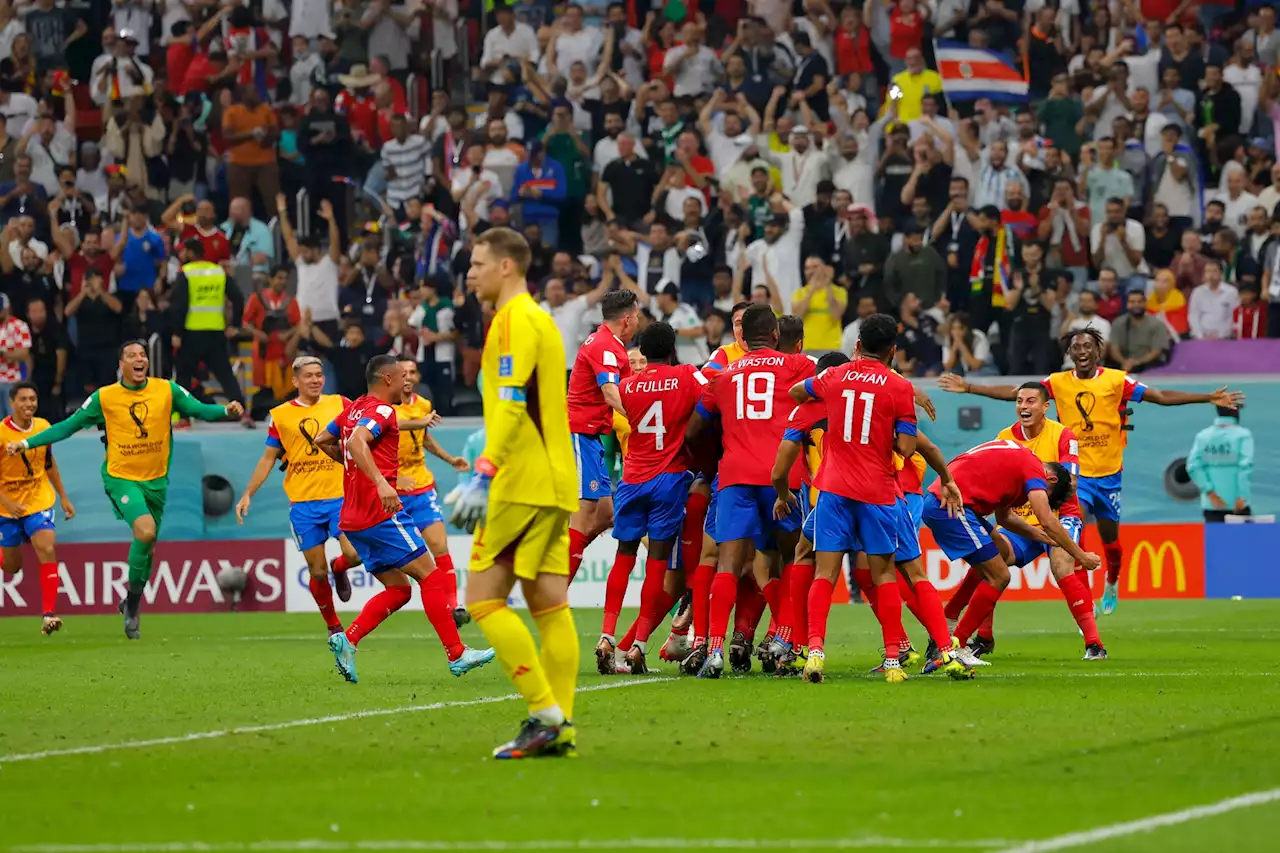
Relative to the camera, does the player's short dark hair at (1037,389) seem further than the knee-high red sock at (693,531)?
Yes

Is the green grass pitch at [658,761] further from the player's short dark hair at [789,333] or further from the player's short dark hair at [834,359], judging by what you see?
the player's short dark hair at [789,333]

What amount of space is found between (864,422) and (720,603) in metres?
1.70

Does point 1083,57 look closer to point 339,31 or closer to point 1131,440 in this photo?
point 1131,440

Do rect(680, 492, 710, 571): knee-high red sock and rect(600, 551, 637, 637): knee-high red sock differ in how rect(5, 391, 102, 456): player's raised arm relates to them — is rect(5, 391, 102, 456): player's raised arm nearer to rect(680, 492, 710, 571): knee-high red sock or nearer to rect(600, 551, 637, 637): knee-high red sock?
rect(600, 551, 637, 637): knee-high red sock

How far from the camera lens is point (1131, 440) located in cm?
2422

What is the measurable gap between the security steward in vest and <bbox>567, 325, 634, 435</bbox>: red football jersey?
41.4 feet

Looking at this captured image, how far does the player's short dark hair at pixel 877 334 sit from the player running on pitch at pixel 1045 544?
107 inches

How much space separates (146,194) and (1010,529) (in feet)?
57.4

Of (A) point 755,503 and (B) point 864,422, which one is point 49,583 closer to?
(A) point 755,503

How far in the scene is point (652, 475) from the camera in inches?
545

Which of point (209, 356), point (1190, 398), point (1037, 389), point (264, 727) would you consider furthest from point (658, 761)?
point (209, 356)

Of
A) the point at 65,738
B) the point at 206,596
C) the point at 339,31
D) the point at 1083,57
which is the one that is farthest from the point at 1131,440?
the point at 65,738

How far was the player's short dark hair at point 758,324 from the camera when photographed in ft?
44.1

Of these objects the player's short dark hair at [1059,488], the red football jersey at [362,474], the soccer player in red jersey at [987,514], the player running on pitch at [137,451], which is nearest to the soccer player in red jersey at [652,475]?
the red football jersey at [362,474]
